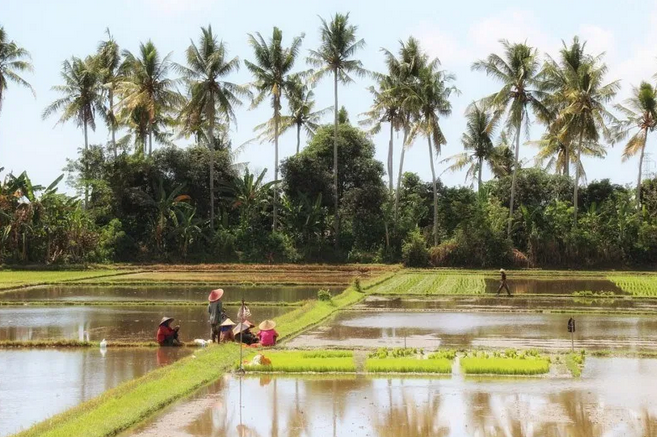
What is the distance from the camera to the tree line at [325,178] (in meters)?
43.1

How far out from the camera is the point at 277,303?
2469cm

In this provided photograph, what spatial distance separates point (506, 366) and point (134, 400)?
5690mm

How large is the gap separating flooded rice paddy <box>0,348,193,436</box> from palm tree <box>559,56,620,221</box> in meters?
31.1

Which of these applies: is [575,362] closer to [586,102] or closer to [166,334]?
[166,334]

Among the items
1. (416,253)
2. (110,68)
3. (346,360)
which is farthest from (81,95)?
(346,360)

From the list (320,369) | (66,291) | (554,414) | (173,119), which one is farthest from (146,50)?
(554,414)

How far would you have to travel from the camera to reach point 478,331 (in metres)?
18.5

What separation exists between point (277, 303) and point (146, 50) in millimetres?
25281

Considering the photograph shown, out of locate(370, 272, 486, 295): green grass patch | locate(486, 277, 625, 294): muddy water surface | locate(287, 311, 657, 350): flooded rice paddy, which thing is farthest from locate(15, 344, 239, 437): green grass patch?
locate(486, 277, 625, 294): muddy water surface

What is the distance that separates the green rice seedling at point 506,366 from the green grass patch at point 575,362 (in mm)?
365

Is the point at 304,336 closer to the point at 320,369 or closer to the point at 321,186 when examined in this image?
the point at 320,369

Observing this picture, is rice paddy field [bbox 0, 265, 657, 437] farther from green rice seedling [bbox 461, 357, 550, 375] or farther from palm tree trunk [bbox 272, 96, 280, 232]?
palm tree trunk [bbox 272, 96, 280, 232]

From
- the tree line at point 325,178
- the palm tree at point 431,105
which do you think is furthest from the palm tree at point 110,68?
the palm tree at point 431,105

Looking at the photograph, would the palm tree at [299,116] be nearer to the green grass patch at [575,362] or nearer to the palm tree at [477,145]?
the palm tree at [477,145]
